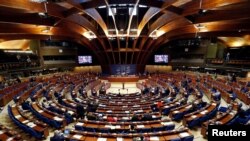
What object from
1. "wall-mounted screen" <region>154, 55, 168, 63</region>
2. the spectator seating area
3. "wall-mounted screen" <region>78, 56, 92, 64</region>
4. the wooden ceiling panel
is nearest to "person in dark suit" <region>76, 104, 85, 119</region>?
the spectator seating area

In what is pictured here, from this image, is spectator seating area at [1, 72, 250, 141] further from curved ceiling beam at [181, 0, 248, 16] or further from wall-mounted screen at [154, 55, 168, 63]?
wall-mounted screen at [154, 55, 168, 63]

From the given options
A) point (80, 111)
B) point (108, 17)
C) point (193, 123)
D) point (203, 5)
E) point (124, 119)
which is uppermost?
point (108, 17)

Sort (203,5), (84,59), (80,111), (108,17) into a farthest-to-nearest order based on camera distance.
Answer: (84,59)
(108,17)
(203,5)
(80,111)

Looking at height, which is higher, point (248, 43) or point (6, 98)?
point (248, 43)

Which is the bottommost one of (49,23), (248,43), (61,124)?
(61,124)

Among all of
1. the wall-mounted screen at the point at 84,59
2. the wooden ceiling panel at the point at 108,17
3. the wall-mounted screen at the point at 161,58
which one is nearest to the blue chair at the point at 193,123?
the wooden ceiling panel at the point at 108,17

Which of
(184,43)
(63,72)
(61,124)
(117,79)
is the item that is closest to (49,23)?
(61,124)

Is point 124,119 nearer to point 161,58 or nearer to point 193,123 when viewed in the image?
point 193,123

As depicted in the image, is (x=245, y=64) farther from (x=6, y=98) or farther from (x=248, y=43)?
(x=6, y=98)

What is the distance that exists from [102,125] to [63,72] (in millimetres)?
28272

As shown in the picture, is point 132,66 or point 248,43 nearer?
point 248,43

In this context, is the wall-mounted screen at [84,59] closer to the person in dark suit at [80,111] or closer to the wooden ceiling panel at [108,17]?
the wooden ceiling panel at [108,17]

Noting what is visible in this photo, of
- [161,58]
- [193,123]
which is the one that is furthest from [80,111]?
[161,58]

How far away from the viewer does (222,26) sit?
20141 millimetres
